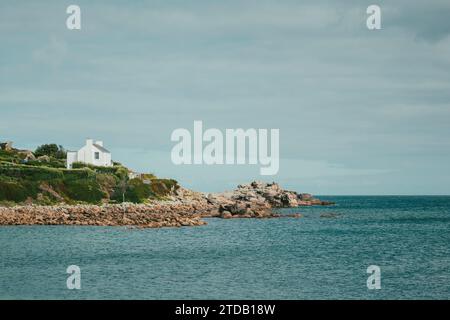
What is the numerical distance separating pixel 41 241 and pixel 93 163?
73436 millimetres

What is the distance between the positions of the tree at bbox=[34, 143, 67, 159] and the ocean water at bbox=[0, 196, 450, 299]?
6833 centimetres

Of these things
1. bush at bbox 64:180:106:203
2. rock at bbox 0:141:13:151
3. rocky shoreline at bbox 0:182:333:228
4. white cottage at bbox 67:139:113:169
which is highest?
rock at bbox 0:141:13:151

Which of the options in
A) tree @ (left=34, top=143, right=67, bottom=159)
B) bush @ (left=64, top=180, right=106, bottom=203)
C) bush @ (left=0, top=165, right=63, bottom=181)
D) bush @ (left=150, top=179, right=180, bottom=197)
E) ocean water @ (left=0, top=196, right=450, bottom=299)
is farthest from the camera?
tree @ (left=34, top=143, right=67, bottom=159)

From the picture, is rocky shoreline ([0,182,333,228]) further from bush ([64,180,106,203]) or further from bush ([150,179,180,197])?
bush ([64,180,106,203])

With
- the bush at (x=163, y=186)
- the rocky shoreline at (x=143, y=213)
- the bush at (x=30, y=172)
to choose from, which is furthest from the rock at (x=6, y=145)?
the rocky shoreline at (x=143, y=213)

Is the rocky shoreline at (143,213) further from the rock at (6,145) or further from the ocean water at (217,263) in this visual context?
the rock at (6,145)

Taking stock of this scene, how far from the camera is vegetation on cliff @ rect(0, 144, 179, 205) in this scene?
104m

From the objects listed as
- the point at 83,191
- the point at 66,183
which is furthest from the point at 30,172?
the point at 83,191

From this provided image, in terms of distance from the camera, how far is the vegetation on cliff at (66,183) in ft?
343

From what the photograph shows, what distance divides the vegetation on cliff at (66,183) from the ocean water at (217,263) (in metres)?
24.5

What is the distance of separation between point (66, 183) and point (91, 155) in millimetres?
24269

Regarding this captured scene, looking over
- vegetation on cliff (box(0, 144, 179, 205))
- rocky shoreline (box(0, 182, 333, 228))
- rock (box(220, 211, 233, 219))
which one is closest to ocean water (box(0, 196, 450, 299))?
rocky shoreline (box(0, 182, 333, 228))

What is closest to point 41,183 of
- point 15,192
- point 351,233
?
point 15,192
